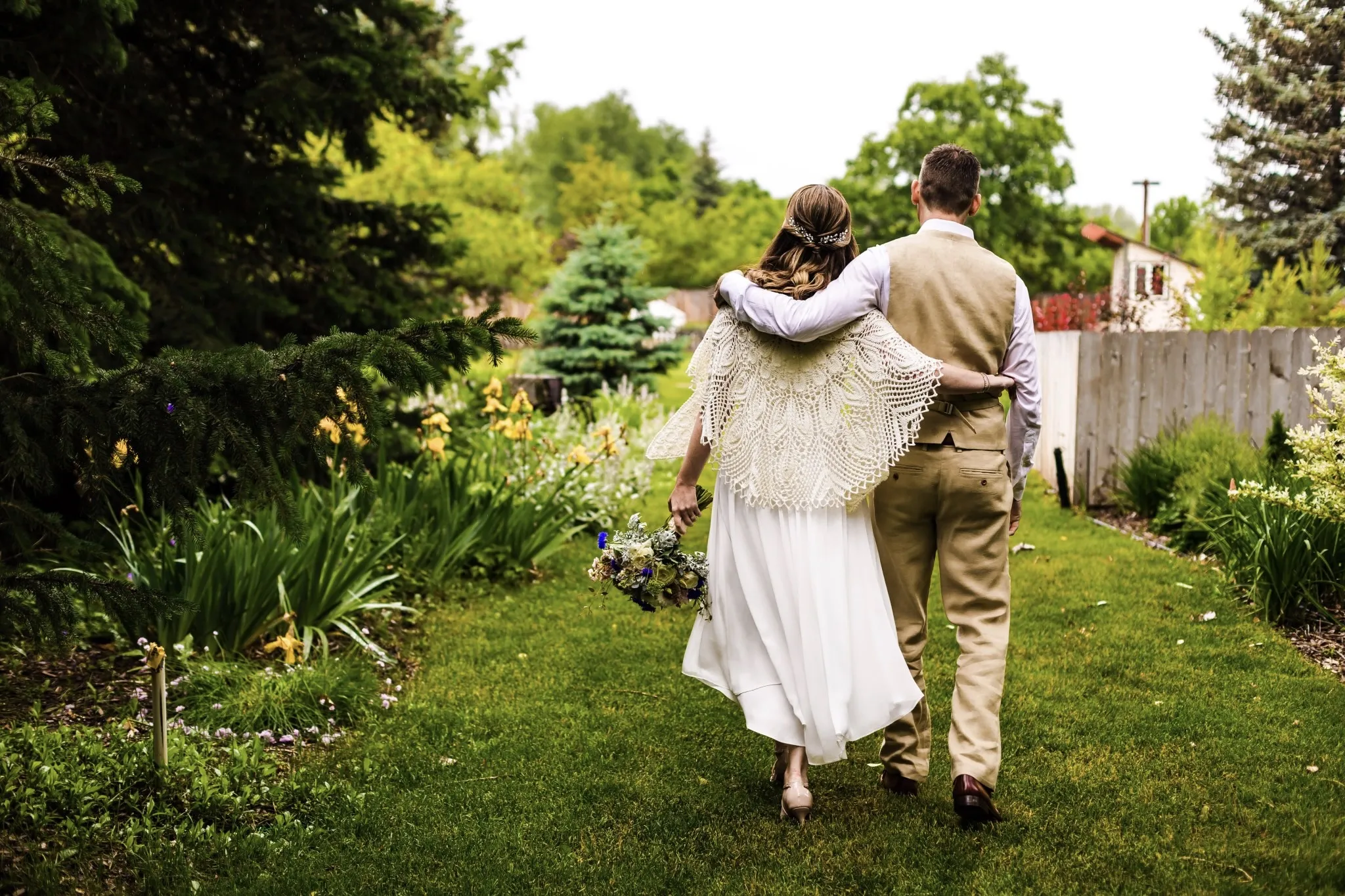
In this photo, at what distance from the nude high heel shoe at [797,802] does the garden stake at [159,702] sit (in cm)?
214

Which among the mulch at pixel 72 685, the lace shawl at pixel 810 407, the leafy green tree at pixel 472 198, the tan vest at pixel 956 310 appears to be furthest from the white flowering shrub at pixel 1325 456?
the leafy green tree at pixel 472 198

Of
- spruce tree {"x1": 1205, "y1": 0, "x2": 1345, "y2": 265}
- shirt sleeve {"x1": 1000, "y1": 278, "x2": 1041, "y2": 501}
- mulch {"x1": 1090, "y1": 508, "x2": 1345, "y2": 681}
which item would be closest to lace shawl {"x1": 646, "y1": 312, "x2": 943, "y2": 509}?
shirt sleeve {"x1": 1000, "y1": 278, "x2": 1041, "y2": 501}

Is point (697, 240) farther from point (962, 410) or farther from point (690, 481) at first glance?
point (962, 410)

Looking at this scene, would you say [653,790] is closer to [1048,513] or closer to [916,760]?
[916,760]

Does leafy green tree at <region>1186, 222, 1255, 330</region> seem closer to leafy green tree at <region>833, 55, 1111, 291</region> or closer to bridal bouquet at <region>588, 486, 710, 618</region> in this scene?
bridal bouquet at <region>588, 486, 710, 618</region>

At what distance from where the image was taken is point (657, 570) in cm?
396

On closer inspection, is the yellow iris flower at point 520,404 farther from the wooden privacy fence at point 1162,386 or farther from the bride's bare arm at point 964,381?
the wooden privacy fence at point 1162,386

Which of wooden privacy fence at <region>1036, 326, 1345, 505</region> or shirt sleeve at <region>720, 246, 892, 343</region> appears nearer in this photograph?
shirt sleeve at <region>720, 246, 892, 343</region>

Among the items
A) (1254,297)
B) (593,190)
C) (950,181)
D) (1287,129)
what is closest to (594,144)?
(593,190)

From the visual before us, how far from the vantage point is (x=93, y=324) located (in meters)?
3.35

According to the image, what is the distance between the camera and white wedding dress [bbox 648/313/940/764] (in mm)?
3754

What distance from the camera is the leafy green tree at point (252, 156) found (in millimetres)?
7004

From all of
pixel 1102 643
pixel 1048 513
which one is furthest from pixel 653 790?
pixel 1048 513

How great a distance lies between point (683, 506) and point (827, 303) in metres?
0.91
